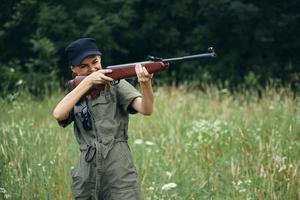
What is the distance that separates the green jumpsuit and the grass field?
1030mm

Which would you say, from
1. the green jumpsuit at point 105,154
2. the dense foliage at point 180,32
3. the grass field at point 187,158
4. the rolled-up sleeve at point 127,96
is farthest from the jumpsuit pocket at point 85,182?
the dense foliage at point 180,32

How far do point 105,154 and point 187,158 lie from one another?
7.19ft

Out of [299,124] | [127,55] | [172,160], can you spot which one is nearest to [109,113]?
[172,160]

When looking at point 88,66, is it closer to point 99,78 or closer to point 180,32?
point 99,78

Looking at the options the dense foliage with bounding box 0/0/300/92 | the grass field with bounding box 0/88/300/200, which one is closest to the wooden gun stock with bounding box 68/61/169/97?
the grass field with bounding box 0/88/300/200

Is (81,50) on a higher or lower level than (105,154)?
higher

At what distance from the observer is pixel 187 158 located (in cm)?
532

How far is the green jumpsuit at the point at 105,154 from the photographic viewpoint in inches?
127

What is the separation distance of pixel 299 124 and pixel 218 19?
9143 millimetres

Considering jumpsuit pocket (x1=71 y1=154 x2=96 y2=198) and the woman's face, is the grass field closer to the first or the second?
jumpsuit pocket (x1=71 y1=154 x2=96 y2=198)

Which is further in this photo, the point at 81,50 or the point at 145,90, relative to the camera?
the point at 81,50

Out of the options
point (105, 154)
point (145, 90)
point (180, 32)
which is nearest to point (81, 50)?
point (145, 90)

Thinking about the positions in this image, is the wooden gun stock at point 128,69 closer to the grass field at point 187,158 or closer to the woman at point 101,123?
the woman at point 101,123

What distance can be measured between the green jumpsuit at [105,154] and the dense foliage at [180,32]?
34.4 ft
